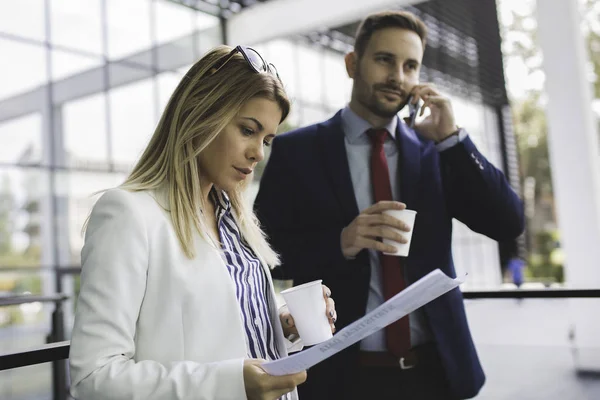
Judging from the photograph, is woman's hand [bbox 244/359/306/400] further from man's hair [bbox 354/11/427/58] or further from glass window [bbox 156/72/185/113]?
glass window [bbox 156/72/185/113]

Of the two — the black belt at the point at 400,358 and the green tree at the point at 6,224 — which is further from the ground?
the green tree at the point at 6,224

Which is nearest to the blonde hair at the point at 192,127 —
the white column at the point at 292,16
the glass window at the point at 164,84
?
the white column at the point at 292,16

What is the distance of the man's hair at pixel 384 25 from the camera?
1.70m

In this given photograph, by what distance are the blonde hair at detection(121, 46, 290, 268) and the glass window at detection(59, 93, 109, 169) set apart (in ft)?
27.1

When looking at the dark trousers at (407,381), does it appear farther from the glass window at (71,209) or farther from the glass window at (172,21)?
the glass window at (172,21)

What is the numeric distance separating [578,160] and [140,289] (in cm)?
643

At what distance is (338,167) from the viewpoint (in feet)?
5.40

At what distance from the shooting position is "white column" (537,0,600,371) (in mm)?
6352

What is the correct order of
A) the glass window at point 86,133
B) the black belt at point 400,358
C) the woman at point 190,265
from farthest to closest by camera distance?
1. the glass window at point 86,133
2. the black belt at point 400,358
3. the woman at point 190,265

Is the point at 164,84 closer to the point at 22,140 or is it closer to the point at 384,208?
the point at 22,140

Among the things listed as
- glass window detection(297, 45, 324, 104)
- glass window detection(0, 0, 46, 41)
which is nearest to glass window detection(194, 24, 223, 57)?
glass window detection(297, 45, 324, 104)

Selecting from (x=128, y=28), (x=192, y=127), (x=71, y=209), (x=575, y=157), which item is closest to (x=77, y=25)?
(x=128, y=28)

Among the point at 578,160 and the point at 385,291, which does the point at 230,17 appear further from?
the point at 385,291

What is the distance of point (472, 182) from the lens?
161 cm
